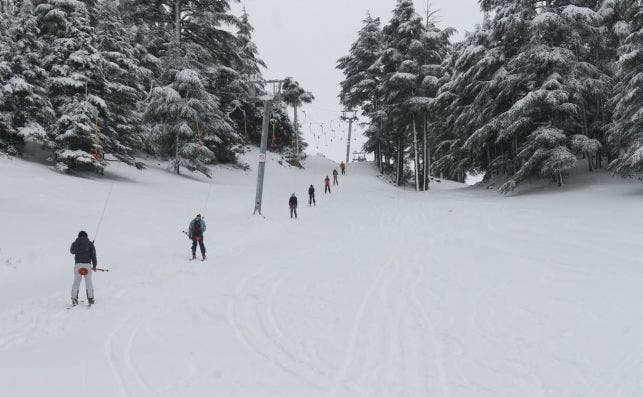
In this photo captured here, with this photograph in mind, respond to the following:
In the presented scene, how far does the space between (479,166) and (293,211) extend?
19353 mm

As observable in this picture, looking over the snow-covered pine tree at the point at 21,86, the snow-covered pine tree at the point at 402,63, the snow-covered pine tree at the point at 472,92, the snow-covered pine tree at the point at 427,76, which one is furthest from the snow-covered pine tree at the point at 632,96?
the snow-covered pine tree at the point at 21,86

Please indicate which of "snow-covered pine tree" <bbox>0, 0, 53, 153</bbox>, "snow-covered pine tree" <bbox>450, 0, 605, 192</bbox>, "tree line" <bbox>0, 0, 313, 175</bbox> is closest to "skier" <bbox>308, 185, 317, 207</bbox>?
"tree line" <bbox>0, 0, 313, 175</bbox>

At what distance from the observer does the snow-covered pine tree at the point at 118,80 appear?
2598 centimetres

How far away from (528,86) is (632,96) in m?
7.03

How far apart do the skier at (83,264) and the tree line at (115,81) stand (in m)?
14.5

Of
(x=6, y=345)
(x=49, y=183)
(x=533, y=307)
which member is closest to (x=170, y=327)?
(x=6, y=345)

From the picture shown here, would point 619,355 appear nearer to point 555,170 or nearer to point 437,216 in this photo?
point 437,216

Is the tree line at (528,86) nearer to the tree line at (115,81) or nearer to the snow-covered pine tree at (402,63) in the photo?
the snow-covered pine tree at (402,63)

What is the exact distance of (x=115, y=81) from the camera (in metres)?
28.8

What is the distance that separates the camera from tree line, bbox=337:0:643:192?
21.2 m

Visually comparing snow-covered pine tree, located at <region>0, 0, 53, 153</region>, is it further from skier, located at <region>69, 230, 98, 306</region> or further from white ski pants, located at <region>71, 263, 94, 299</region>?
white ski pants, located at <region>71, 263, 94, 299</region>

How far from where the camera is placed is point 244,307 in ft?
28.9

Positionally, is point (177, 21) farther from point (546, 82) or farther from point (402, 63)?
point (546, 82)

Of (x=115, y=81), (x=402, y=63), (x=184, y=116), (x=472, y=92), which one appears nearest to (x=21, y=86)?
(x=115, y=81)
